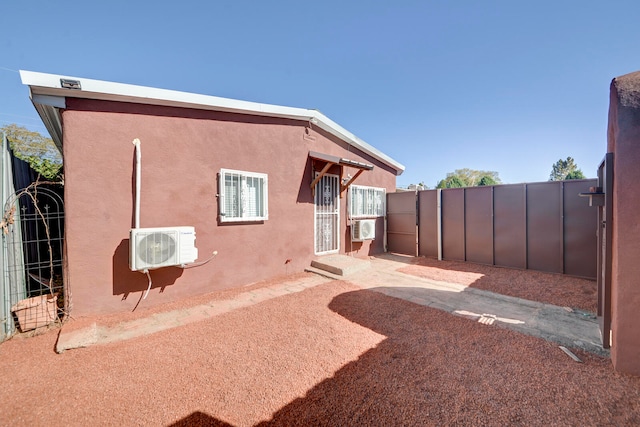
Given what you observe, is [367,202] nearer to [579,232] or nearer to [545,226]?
[545,226]

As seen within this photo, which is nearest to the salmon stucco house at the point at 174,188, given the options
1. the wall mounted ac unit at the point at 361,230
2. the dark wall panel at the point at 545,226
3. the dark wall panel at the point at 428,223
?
the wall mounted ac unit at the point at 361,230

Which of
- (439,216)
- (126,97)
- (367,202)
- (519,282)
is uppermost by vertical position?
(126,97)

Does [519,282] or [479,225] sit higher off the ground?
[479,225]

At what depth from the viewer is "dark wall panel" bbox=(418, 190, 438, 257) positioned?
8164 mm

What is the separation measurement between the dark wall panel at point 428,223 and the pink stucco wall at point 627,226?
586 centimetres

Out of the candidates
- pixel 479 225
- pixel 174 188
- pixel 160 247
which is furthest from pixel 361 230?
pixel 160 247

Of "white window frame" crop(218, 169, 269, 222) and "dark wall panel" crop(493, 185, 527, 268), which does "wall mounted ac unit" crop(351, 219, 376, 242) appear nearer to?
"white window frame" crop(218, 169, 269, 222)

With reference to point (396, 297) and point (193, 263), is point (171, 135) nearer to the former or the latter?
A: point (193, 263)

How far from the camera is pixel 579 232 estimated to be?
5.67 meters

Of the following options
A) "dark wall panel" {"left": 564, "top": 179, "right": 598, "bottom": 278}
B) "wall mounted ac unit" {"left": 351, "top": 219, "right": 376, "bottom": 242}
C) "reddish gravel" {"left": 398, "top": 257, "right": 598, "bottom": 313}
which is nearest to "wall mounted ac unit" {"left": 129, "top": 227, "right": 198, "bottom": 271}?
"wall mounted ac unit" {"left": 351, "top": 219, "right": 376, "bottom": 242}

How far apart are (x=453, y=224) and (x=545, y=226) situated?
2216 millimetres

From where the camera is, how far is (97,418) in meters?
1.82

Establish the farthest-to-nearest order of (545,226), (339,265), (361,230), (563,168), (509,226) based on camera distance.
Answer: (563,168)
(361,230)
(509,226)
(545,226)
(339,265)

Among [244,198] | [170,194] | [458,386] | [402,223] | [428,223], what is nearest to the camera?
[458,386]
